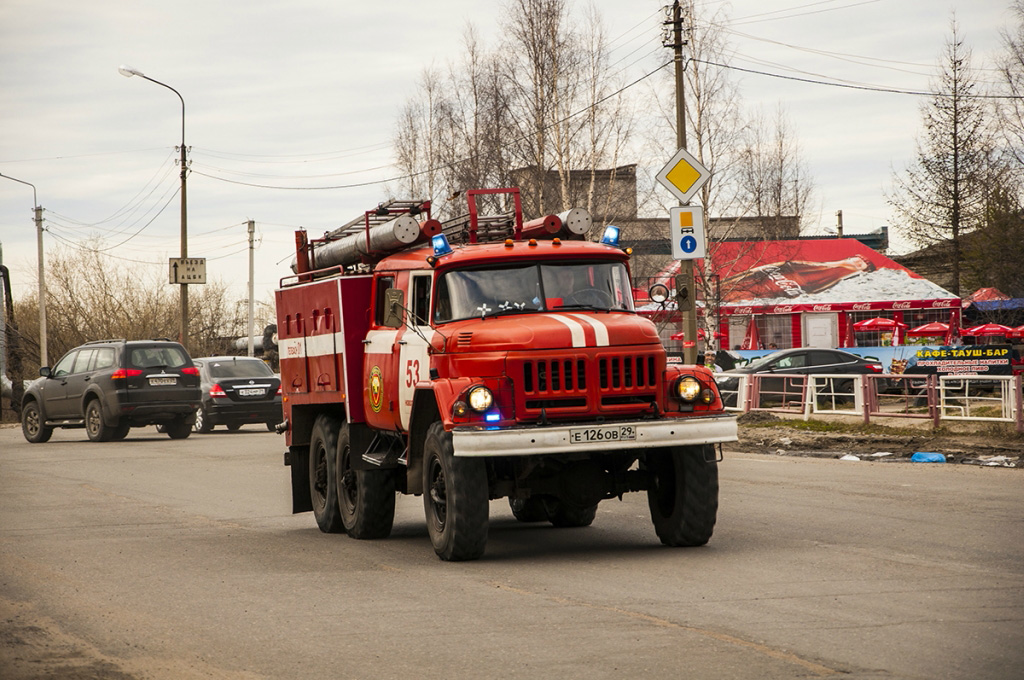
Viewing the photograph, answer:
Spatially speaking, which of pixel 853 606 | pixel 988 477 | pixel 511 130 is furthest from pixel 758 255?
pixel 853 606

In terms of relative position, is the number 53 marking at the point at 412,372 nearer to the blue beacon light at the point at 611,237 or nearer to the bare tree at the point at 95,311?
the blue beacon light at the point at 611,237

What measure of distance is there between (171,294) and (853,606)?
5295 centimetres

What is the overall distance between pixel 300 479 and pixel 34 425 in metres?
17.0

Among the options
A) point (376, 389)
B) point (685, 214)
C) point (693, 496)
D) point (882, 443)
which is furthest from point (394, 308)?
point (882, 443)

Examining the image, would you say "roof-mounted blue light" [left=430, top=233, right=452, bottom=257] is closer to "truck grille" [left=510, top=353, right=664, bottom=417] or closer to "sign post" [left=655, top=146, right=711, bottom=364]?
"truck grille" [left=510, top=353, right=664, bottom=417]

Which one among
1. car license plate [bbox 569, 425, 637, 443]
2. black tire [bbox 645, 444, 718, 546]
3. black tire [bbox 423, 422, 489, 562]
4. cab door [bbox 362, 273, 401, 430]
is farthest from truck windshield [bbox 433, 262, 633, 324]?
black tire [bbox 645, 444, 718, 546]

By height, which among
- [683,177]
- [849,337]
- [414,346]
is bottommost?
[849,337]

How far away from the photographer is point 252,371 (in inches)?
1110

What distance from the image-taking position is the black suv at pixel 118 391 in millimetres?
25203

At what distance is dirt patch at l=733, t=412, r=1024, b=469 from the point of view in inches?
694

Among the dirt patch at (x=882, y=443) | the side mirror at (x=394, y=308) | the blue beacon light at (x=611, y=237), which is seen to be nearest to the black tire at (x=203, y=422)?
the dirt patch at (x=882, y=443)

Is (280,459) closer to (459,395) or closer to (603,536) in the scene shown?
(603,536)

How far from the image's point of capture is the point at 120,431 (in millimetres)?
26594

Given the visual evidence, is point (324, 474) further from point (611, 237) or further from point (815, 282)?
point (815, 282)
